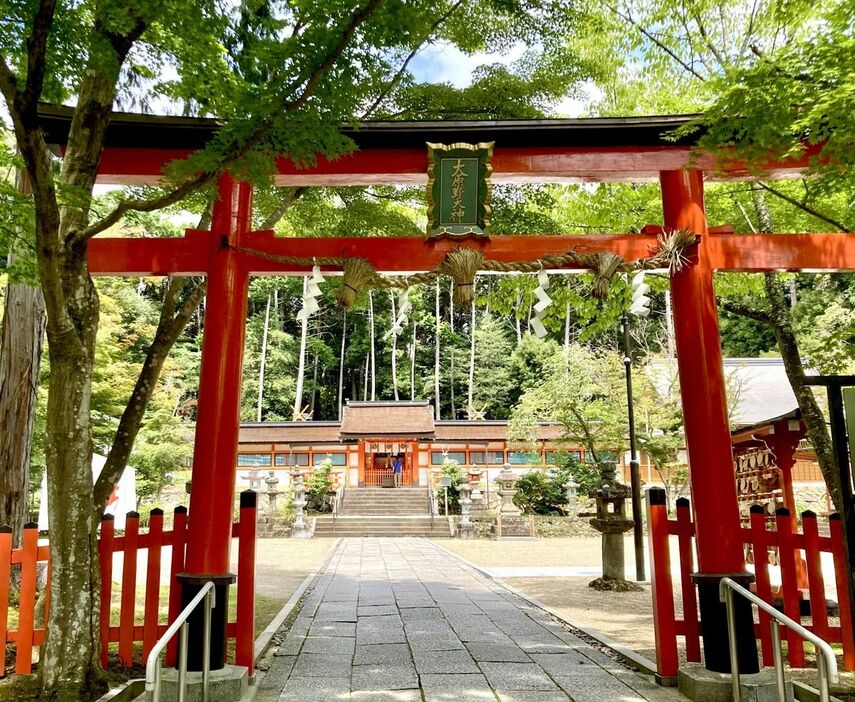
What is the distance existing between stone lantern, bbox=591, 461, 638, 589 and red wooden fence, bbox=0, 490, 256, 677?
20.2 feet

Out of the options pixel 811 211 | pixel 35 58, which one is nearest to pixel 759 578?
pixel 811 211

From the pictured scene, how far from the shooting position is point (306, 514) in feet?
74.1

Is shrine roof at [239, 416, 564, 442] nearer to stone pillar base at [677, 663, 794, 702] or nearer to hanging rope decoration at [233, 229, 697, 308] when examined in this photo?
hanging rope decoration at [233, 229, 697, 308]

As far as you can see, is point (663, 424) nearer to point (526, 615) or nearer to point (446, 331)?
point (526, 615)

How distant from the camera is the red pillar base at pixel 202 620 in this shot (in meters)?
4.04

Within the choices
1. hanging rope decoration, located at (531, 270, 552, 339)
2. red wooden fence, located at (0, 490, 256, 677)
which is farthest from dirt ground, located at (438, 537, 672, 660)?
red wooden fence, located at (0, 490, 256, 677)

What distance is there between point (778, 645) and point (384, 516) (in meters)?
20.2

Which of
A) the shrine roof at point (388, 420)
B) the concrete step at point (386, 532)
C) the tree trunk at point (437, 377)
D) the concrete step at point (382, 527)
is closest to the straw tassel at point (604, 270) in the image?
the concrete step at point (382, 527)

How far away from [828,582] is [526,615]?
567 cm

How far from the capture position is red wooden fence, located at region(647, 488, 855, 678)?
4.30 metres

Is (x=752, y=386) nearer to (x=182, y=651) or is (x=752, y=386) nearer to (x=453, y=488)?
(x=453, y=488)

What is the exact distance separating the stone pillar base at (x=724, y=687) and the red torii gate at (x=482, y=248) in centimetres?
14

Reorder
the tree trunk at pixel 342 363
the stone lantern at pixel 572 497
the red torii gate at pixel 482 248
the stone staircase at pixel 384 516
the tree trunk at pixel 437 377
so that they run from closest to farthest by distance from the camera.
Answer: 1. the red torii gate at pixel 482 248
2. the stone staircase at pixel 384 516
3. the stone lantern at pixel 572 497
4. the tree trunk at pixel 437 377
5. the tree trunk at pixel 342 363

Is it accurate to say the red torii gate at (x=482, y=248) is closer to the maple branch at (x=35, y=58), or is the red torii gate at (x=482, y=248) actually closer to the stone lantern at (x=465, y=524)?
the maple branch at (x=35, y=58)
